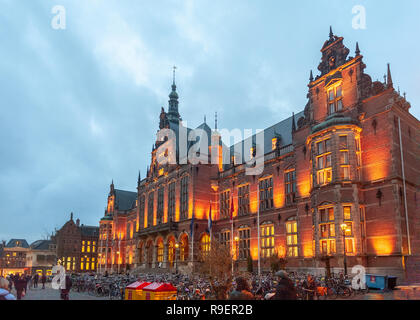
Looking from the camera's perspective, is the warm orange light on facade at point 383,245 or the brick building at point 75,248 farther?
the brick building at point 75,248

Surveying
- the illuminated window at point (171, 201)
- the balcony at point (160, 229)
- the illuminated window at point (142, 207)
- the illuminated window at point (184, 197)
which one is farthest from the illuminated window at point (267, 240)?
the illuminated window at point (142, 207)

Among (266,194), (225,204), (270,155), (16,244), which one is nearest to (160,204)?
(225,204)

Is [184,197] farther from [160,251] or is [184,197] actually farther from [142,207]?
[142,207]

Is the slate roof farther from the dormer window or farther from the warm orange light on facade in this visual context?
the warm orange light on facade

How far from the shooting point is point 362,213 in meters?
27.0

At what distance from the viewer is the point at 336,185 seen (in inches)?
1060

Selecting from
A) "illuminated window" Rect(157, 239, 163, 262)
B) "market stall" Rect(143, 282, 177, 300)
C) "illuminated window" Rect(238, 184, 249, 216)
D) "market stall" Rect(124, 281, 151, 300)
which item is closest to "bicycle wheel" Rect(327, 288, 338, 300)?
"market stall" Rect(143, 282, 177, 300)

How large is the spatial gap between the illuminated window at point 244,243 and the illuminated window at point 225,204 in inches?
161

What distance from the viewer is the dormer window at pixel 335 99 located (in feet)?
99.9

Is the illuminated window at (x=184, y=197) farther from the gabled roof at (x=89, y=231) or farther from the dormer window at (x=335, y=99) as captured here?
the gabled roof at (x=89, y=231)

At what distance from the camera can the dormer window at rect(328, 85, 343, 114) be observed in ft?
99.9
